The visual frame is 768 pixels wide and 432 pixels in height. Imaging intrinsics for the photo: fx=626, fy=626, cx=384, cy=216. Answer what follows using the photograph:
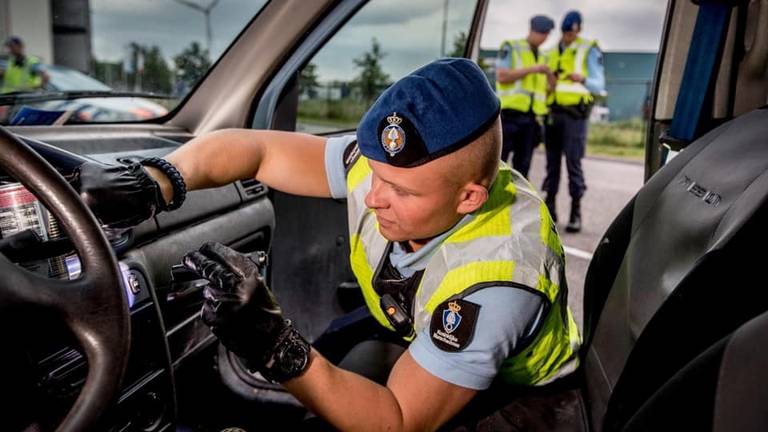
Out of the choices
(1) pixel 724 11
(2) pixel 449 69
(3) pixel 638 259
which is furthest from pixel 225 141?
(1) pixel 724 11

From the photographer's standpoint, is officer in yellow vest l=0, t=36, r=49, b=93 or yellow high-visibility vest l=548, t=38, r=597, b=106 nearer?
officer in yellow vest l=0, t=36, r=49, b=93

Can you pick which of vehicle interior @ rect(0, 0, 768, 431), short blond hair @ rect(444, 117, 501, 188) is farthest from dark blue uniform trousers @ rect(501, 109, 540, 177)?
short blond hair @ rect(444, 117, 501, 188)

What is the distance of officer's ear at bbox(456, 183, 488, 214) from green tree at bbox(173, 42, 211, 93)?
1.13 meters

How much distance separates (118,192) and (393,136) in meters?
0.52

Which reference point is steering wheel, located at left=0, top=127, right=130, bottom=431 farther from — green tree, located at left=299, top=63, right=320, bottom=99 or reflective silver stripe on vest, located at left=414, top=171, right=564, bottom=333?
green tree, located at left=299, top=63, right=320, bottom=99

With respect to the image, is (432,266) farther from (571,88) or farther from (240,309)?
(571,88)

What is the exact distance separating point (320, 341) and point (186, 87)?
94 cm

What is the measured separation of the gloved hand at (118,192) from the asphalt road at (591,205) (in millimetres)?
2495

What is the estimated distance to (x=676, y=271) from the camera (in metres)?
1.21

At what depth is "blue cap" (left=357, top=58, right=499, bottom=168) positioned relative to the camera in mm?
1161

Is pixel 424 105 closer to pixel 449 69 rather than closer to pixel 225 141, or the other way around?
pixel 449 69

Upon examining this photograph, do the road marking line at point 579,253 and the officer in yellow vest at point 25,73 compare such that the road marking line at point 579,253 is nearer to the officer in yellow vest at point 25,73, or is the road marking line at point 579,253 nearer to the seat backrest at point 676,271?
the seat backrest at point 676,271

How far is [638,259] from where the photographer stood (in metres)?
1.38

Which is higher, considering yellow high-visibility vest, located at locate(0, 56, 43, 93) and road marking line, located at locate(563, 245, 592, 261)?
yellow high-visibility vest, located at locate(0, 56, 43, 93)
